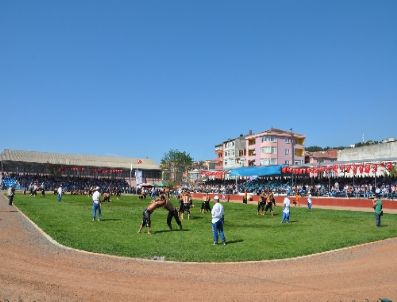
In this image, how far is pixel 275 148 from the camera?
101 meters

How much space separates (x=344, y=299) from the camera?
33.0ft

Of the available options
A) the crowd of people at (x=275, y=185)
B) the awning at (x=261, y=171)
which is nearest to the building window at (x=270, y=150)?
the crowd of people at (x=275, y=185)

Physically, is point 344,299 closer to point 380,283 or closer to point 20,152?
point 380,283

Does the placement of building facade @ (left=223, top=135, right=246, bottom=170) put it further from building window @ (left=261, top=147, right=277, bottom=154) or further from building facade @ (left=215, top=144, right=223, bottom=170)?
building window @ (left=261, top=147, right=277, bottom=154)

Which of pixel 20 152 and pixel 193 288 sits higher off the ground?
pixel 20 152

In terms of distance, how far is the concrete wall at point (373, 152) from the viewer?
2560 inches

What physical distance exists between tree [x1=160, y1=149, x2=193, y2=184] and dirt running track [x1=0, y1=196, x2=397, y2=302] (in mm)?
123503

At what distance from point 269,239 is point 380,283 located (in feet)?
25.0

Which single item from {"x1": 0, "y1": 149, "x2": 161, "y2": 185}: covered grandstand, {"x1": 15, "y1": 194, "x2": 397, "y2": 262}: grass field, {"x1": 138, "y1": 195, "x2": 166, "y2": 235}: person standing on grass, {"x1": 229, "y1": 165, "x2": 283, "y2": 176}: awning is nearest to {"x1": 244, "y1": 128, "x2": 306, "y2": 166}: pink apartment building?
{"x1": 0, "y1": 149, "x2": 161, "y2": 185}: covered grandstand

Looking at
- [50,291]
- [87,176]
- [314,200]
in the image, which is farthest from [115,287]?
[87,176]

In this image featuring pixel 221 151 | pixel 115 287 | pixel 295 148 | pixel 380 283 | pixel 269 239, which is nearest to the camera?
pixel 115 287

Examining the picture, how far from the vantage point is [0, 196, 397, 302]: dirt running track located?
33.4 feet

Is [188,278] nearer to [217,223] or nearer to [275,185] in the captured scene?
[217,223]

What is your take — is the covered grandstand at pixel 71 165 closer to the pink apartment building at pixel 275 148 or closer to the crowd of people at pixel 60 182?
the crowd of people at pixel 60 182
